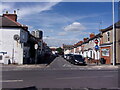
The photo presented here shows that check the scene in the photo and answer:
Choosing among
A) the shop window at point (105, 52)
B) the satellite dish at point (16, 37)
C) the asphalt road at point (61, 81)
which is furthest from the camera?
the shop window at point (105, 52)

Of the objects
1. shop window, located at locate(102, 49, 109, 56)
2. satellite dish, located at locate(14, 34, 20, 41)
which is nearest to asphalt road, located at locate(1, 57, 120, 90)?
satellite dish, located at locate(14, 34, 20, 41)

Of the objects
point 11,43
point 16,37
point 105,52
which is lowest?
point 105,52

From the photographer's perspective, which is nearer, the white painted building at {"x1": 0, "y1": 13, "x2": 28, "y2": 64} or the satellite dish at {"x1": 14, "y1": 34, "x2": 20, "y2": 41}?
the satellite dish at {"x1": 14, "y1": 34, "x2": 20, "y2": 41}

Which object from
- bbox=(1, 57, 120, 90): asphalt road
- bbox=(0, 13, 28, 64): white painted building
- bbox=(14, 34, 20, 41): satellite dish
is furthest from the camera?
bbox=(0, 13, 28, 64): white painted building

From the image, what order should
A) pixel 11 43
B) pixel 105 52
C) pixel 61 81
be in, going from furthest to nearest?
pixel 105 52 → pixel 11 43 → pixel 61 81

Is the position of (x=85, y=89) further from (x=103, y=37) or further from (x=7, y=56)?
(x=103, y=37)

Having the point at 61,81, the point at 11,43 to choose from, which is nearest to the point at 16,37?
the point at 11,43

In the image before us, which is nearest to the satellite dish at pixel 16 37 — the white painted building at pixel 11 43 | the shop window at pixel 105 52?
the white painted building at pixel 11 43

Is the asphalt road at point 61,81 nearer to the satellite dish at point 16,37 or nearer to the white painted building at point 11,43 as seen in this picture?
the white painted building at point 11,43

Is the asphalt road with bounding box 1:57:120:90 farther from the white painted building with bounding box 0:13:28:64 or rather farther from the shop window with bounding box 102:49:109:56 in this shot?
the shop window with bounding box 102:49:109:56

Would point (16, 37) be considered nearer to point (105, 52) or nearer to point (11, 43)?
point (11, 43)

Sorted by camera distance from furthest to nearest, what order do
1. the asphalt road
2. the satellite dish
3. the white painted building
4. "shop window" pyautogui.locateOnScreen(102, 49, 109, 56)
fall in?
1. "shop window" pyautogui.locateOnScreen(102, 49, 109, 56)
2. the white painted building
3. the satellite dish
4. the asphalt road

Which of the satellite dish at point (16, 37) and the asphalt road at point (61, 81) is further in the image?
the satellite dish at point (16, 37)

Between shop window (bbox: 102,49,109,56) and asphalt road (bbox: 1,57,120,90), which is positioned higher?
shop window (bbox: 102,49,109,56)
